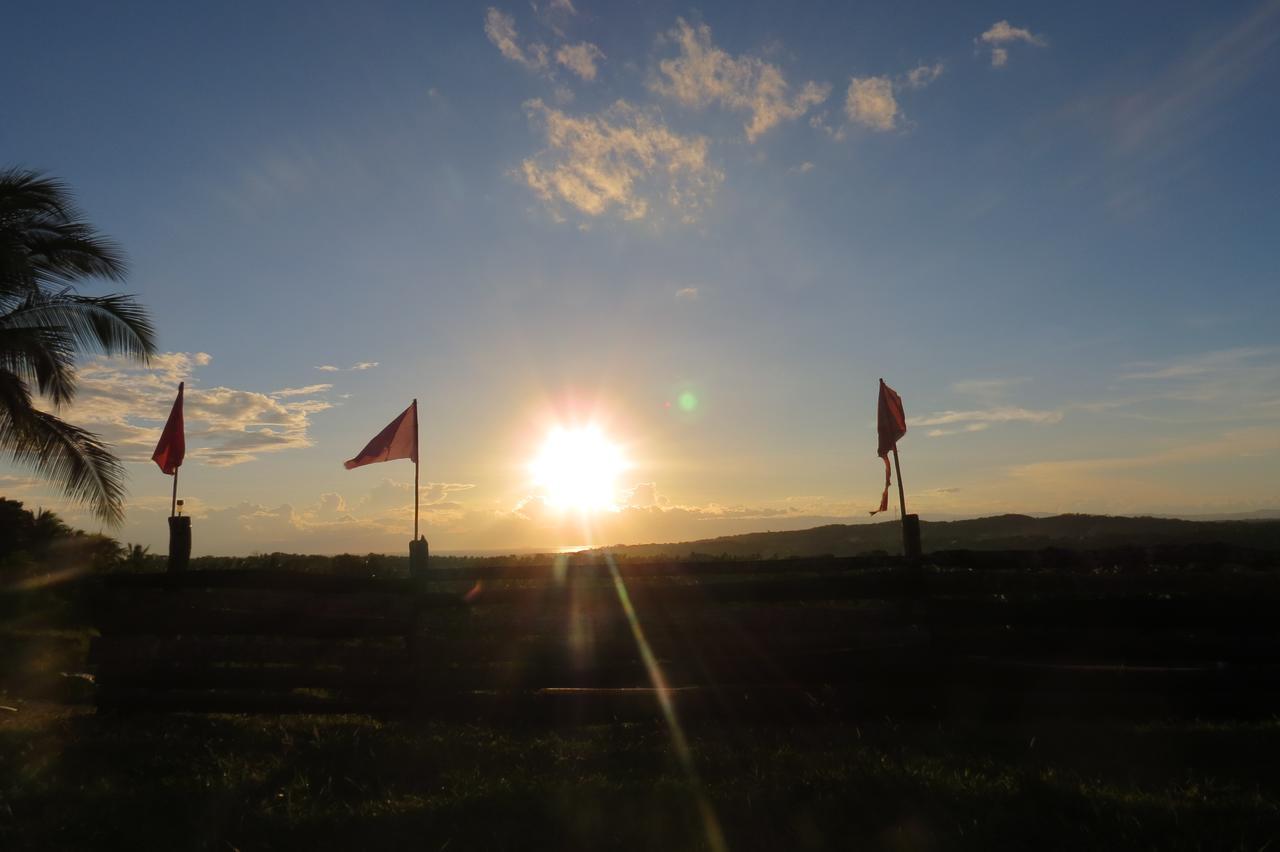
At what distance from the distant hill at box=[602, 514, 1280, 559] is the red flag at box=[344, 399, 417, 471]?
48.3 ft

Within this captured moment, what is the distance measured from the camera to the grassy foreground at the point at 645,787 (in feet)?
16.0

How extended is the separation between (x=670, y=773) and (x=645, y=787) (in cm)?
43

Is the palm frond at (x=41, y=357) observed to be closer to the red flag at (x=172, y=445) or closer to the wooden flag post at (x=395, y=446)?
the red flag at (x=172, y=445)

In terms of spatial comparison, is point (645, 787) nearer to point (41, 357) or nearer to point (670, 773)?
point (670, 773)

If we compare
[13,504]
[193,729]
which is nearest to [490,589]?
[193,729]

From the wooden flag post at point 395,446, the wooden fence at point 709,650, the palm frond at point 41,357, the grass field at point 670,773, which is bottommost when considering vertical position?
the grass field at point 670,773

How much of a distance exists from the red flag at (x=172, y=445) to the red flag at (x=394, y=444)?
4.18 m

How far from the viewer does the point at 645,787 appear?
19.4 ft

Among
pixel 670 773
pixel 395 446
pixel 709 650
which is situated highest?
pixel 395 446

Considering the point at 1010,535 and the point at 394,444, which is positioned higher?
the point at 394,444

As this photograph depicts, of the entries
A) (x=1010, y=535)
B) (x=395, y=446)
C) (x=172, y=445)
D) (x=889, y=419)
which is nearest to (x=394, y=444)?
(x=395, y=446)

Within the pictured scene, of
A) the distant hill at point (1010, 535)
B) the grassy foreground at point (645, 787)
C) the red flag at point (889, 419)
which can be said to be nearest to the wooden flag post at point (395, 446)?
the grassy foreground at point (645, 787)

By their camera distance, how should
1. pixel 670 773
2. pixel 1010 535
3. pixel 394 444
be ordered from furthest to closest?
pixel 1010 535
pixel 394 444
pixel 670 773

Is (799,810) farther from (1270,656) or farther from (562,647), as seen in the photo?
(1270,656)
